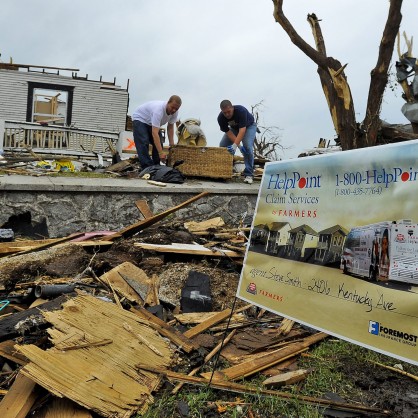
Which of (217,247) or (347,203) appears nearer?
(347,203)

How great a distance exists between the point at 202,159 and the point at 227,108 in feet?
3.89

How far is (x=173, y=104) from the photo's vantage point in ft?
32.1

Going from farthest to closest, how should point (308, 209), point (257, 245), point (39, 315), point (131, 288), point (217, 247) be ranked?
point (217, 247), point (131, 288), point (39, 315), point (257, 245), point (308, 209)

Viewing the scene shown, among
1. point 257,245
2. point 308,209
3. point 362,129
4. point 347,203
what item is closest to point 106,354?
point 257,245

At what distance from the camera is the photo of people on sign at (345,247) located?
2740 mm

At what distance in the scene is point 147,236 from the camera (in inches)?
289

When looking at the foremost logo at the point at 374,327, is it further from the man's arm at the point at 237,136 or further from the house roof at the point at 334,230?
→ the man's arm at the point at 237,136

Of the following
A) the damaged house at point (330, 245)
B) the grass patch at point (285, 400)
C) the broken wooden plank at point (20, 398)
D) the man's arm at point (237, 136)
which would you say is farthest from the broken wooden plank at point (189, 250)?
the man's arm at point (237, 136)

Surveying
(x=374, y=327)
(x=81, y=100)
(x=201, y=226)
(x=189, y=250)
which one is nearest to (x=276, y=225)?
(x=374, y=327)

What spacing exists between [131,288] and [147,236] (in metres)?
1.94

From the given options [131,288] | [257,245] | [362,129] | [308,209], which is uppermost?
[362,129]

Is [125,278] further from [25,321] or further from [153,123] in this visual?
[153,123]

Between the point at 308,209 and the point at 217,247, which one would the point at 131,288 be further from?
the point at 308,209

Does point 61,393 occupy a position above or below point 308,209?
below
